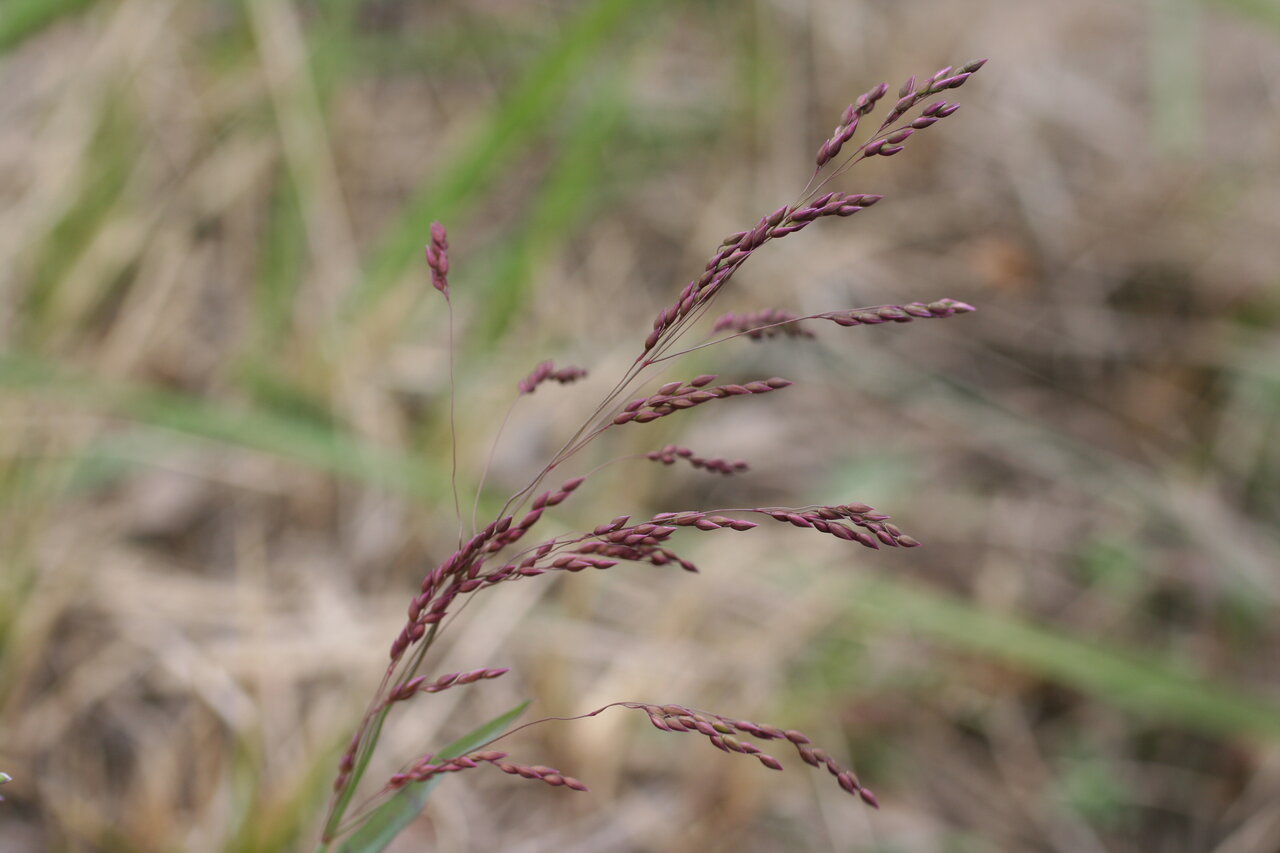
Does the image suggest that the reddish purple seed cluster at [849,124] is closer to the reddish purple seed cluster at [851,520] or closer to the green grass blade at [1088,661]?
the reddish purple seed cluster at [851,520]

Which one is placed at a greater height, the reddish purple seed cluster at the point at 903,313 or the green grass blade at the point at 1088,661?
the reddish purple seed cluster at the point at 903,313

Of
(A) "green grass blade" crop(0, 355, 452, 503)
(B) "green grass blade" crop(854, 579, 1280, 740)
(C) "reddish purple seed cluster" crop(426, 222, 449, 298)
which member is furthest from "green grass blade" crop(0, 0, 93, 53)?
(B) "green grass blade" crop(854, 579, 1280, 740)

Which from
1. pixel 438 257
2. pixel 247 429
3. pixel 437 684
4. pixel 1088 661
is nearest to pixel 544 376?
pixel 438 257

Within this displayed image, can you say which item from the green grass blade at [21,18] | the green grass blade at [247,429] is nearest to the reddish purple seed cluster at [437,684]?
the green grass blade at [247,429]

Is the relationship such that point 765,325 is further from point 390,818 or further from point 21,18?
point 21,18

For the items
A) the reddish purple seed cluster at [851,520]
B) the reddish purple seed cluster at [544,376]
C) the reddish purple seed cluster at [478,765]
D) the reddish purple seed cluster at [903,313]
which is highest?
the reddish purple seed cluster at [903,313]

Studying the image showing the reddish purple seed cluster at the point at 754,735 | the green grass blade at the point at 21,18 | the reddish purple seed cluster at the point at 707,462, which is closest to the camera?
the reddish purple seed cluster at the point at 754,735

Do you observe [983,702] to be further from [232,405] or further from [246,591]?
[232,405]

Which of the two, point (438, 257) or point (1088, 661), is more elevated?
point (438, 257)
